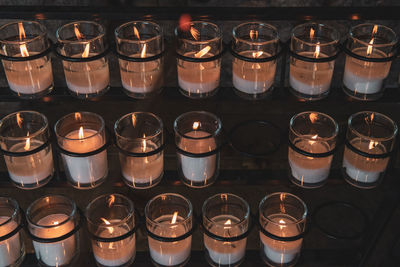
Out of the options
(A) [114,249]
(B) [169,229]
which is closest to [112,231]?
(A) [114,249]

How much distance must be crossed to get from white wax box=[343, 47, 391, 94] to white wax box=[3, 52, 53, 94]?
594 mm

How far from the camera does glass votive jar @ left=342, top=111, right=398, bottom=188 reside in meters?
1.14

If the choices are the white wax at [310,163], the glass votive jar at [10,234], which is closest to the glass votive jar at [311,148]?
the white wax at [310,163]

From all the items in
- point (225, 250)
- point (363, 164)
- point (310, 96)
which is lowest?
point (225, 250)

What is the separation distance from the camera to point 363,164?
1191 mm

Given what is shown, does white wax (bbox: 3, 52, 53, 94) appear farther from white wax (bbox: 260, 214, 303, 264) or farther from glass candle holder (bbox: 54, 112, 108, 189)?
white wax (bbox: 260, 214, 303, 264)

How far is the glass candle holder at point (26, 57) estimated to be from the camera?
107cm

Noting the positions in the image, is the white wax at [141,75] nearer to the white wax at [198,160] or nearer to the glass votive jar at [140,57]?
the glass votive jar at [140,57]

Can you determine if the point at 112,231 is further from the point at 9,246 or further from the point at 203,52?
the point at 203,52

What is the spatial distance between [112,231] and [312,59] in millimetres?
566

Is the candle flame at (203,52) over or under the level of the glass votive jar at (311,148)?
over

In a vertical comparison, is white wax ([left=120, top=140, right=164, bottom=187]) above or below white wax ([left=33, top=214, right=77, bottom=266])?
above

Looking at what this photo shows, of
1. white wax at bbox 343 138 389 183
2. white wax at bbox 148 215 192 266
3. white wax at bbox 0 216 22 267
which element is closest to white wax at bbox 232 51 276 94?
white wax at bbox 343 138 389 183

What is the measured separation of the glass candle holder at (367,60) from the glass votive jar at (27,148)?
23.9 inches
